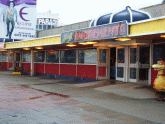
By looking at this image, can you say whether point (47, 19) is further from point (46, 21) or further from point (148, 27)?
point (148, 27)

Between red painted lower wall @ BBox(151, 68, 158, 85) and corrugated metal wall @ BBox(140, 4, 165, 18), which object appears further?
red painted lower wall @ BBox(151, 68, 158, 85)

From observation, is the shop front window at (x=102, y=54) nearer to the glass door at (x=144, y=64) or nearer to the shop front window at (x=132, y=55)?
the shop front window at (x=132, y=55)

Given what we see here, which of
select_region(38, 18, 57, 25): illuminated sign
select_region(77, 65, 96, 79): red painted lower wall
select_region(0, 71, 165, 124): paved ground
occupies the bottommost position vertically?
select_region(0, 71, 165, 124): paved ground

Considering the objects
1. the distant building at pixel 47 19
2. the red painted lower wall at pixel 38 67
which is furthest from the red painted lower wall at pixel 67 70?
the distant building at pixel 47 19

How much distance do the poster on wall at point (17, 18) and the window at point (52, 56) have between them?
7068 millimetres

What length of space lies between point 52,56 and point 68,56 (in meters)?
2.76

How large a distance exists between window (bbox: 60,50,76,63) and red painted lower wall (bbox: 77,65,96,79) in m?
1.08

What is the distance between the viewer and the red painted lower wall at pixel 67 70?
728 inches

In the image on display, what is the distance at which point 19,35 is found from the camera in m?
13.5

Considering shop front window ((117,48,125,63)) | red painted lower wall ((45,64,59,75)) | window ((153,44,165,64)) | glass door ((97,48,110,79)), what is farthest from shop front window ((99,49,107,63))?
red painted lower wall ((45,64,59,75))

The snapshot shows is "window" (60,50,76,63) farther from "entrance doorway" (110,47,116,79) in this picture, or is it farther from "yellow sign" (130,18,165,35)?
"yellow sign" (130,18,165,35)

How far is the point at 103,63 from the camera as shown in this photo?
15.5 meters

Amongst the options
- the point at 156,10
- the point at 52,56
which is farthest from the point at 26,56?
the point at 156,10

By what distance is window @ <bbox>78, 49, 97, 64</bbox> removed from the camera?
16391mm
